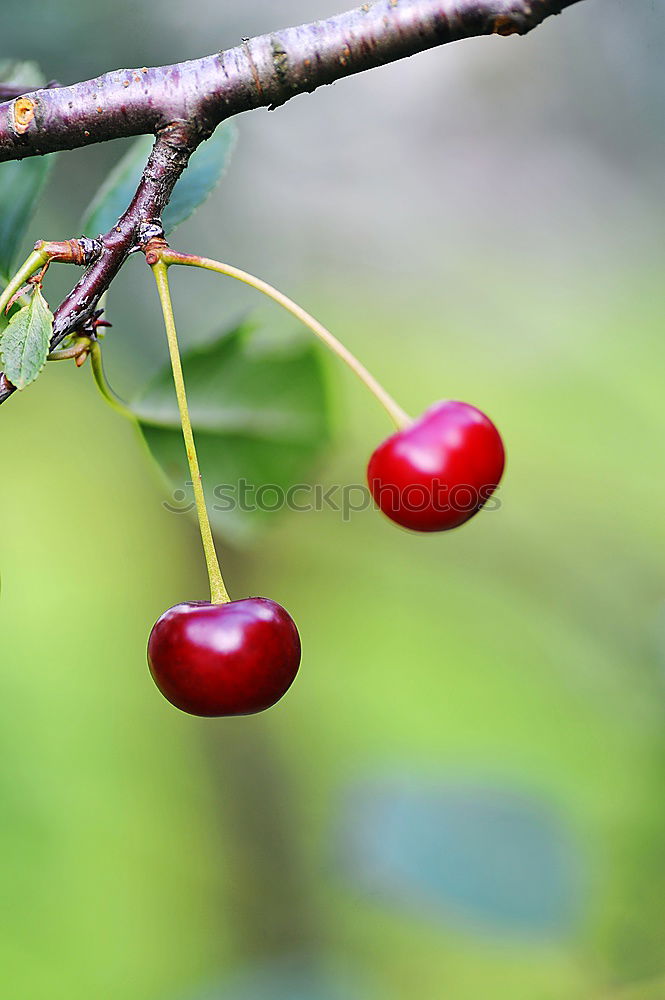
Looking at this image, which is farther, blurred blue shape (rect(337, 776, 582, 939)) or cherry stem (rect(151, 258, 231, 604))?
blurred blue shape (rect(337, 776, 582, 939))

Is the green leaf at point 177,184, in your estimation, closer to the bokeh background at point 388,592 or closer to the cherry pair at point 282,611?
the cherry pair at point 282,611

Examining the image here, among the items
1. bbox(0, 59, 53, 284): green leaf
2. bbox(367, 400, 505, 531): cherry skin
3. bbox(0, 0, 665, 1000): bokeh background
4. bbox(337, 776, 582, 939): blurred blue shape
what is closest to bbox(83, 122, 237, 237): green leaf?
bbox(0, 59, 53, 284): green leaf

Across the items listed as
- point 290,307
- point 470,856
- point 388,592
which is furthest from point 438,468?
point 388,592

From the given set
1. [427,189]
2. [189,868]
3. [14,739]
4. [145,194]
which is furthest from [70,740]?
[145,194]

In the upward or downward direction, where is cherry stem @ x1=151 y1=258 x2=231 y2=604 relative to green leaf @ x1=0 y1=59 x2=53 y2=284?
downward

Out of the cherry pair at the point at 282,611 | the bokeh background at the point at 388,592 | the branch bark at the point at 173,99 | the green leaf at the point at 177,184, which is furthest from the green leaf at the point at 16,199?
the bokeh background at the point at 388,592

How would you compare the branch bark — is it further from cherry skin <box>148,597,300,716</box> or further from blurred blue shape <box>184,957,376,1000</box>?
blurred blue shape <box>184,957,376,1000</box>

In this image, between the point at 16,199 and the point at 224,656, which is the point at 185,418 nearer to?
the point at 224,656

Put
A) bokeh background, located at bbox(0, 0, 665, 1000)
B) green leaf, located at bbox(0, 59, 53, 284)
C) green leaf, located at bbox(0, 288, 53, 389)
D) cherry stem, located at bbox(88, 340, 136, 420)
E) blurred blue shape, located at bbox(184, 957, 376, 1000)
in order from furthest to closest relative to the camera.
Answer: bokeh background, located at bbox(0, 0, 665, 1000) < blurred blue shape, located at bbox(184, 957, 376, 1000) < green leaf, located at bbox(0, 59, 53, 284) < cherry stem, located at bbox(88, 340, 136, 420) < green leaf, located at bbox(0, 288, 53, 389)
